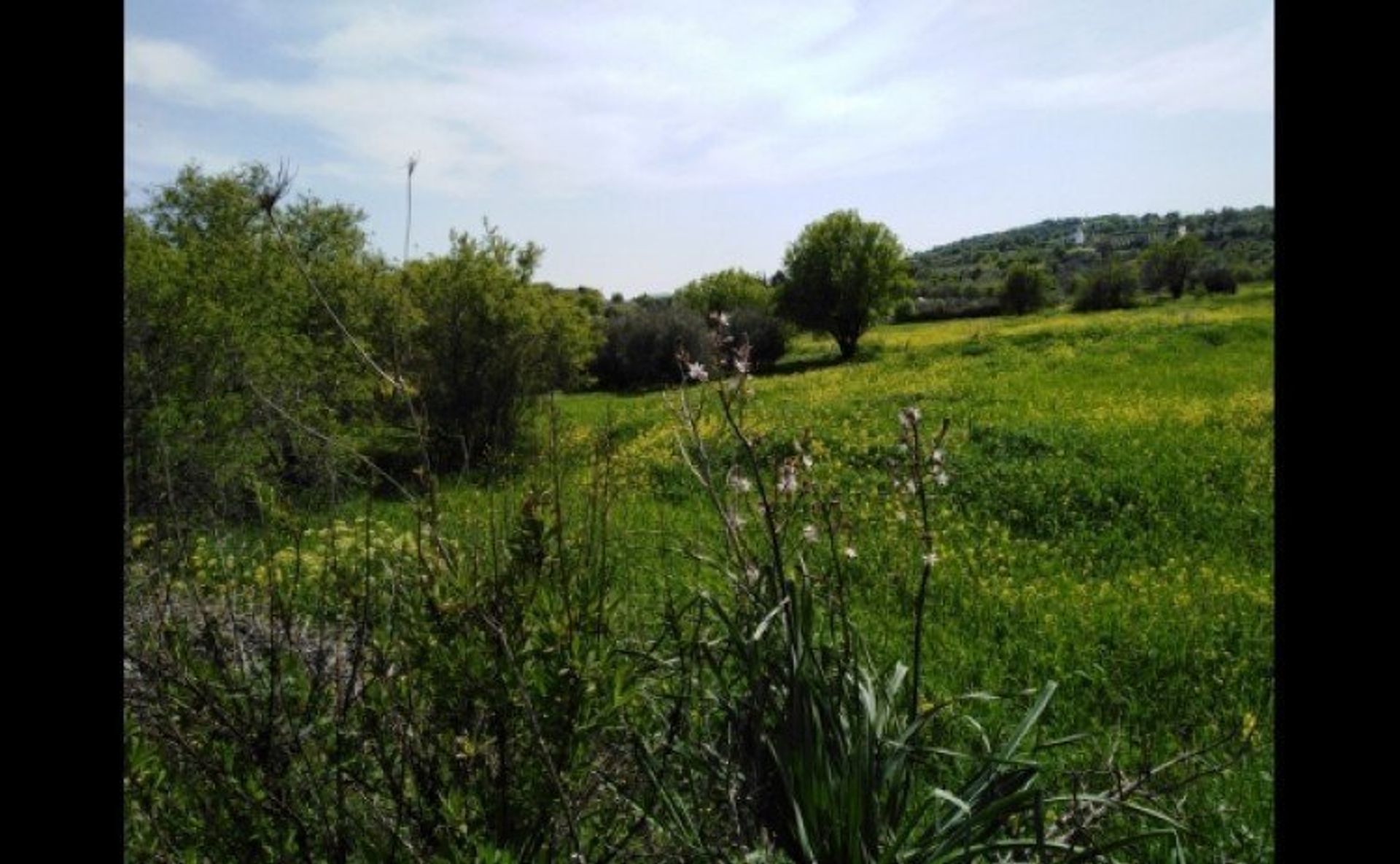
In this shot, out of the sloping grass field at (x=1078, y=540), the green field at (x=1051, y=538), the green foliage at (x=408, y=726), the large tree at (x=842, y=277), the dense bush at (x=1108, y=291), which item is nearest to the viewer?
the green foliage at (x=408, y=726)

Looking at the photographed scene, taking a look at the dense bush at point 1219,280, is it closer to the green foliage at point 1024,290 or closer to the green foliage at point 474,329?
the green foliage at point 1024,290

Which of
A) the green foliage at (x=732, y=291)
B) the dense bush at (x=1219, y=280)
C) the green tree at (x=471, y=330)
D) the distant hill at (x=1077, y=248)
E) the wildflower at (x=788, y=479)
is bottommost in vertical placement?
the wildflower at (x=788, y=479)

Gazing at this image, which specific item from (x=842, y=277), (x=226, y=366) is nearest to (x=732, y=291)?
(x=842, y=277)

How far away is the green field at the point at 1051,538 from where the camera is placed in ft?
16.0

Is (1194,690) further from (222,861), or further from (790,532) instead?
(222,861)

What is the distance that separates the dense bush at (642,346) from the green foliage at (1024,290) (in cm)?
3858

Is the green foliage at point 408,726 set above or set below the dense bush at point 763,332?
below

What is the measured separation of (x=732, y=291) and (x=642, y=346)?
47.7 feet

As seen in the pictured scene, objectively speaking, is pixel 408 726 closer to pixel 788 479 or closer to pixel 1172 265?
pixel 788 479

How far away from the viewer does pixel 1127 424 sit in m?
16.9

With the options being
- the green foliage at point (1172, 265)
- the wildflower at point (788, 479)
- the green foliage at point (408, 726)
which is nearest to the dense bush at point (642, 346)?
the wildflower at point (788, 479)

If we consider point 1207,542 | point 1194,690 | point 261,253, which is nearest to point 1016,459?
point 1207,542

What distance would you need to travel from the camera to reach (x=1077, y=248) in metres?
123
